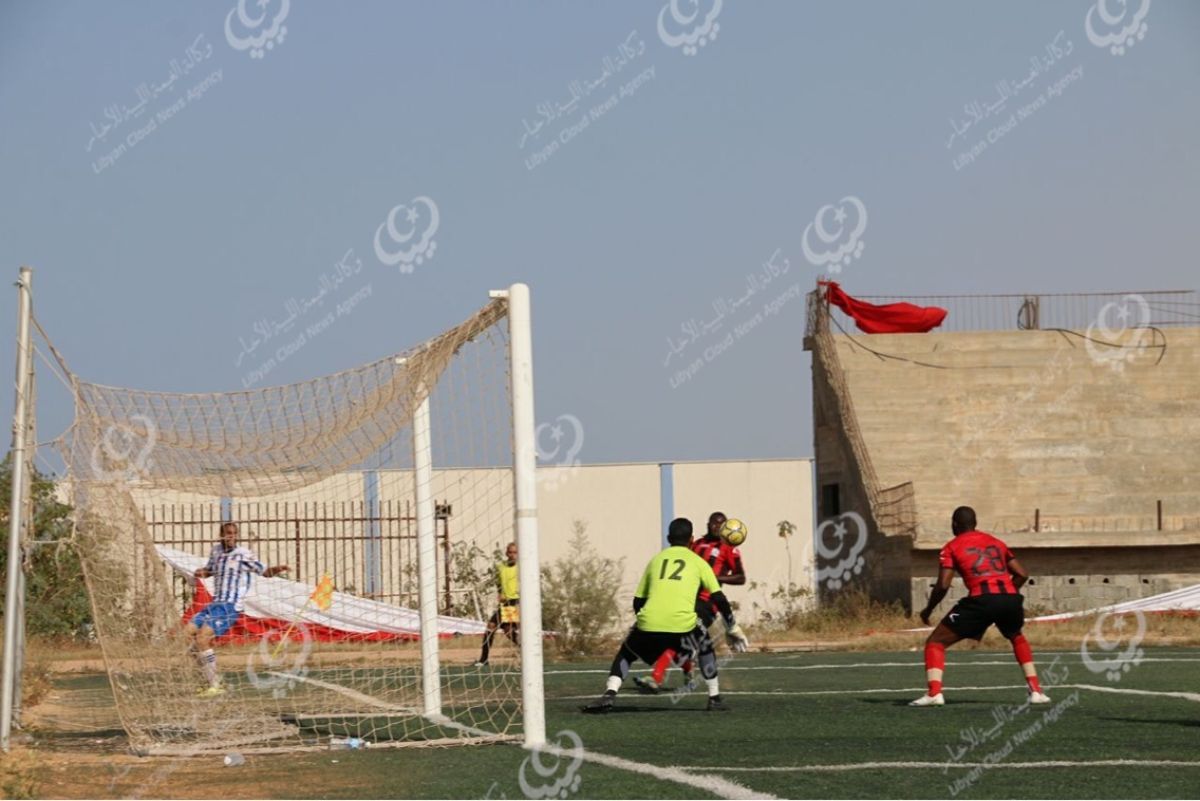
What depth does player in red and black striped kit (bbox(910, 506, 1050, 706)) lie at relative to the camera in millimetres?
13477

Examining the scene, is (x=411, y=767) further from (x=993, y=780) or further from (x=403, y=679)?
(x=403, y=679)

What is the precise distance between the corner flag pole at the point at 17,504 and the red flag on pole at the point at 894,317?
A: 31.3 metres

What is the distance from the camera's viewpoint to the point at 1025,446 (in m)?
38.3

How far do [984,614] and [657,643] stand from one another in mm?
2681

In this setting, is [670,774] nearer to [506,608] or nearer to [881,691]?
[881,691]

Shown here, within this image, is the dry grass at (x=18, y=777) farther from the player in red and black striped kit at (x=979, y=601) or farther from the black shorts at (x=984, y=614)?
the black shorts at (x=984, y=614)

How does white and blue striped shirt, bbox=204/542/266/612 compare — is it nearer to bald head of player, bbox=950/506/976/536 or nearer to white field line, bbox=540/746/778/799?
white field line, bbox=540/746/778/799

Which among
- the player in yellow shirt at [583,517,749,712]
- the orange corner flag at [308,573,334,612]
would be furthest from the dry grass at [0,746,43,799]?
the player in yellow shirt at [583,517,749,712]

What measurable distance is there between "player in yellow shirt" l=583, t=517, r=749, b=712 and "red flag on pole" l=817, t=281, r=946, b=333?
28500mm

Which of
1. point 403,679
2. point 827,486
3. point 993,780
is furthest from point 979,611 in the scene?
point 827,486

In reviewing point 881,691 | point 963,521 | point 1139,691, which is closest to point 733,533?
point 881,691

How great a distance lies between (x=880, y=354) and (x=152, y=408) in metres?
29.3

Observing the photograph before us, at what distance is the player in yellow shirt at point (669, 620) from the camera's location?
43.9 feet

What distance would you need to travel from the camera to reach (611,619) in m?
24.6
